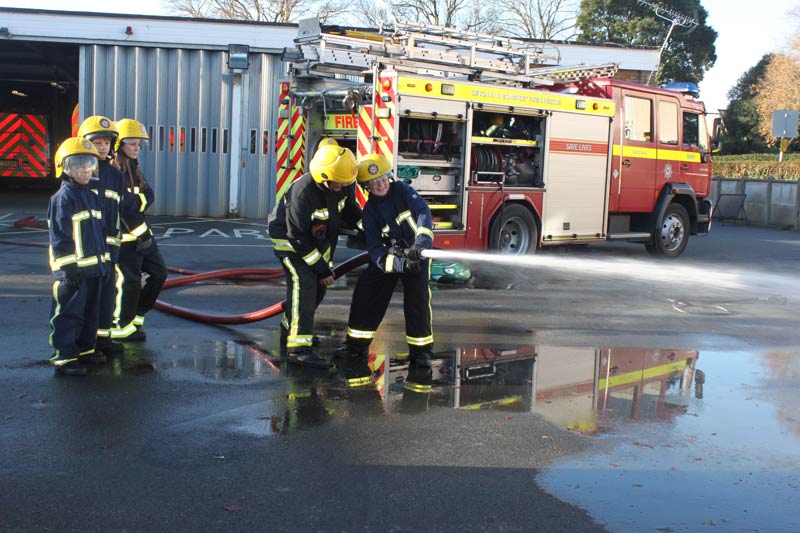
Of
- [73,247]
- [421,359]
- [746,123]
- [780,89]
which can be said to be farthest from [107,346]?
[746,123]

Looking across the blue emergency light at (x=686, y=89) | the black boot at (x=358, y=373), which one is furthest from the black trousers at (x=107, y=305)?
the blue emergency light at (x=686, y=89)

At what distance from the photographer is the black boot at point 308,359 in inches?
236

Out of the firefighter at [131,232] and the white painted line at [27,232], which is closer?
the firefighter at [131,232]

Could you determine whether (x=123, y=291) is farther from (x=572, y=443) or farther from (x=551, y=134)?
(x=551, y=134)

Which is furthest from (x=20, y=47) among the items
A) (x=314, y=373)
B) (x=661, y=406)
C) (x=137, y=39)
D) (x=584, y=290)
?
(x=661, y=406)

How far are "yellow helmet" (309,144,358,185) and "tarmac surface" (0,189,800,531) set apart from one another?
1355mm

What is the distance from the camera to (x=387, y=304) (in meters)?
6.43

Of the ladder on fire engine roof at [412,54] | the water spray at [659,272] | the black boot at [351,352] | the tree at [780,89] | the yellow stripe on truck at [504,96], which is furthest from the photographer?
the tree at [780,89]

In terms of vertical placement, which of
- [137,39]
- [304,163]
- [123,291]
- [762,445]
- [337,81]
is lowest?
[762,445]

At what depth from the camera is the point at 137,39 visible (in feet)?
59.9

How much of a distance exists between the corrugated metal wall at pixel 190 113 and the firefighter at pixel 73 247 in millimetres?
13330

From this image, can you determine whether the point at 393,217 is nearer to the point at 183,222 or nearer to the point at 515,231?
the point at 515,231

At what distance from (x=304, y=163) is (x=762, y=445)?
25.0ft

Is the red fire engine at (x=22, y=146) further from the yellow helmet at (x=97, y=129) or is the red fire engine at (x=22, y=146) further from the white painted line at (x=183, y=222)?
the yellow helmet at (x=97, y=129)
